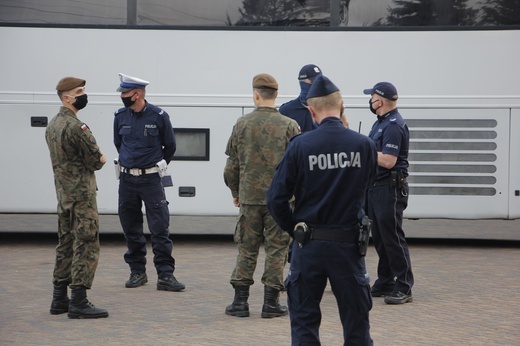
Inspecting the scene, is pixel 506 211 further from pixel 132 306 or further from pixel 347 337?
pixel 347 337

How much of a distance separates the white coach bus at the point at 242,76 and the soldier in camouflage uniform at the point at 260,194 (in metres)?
4.21

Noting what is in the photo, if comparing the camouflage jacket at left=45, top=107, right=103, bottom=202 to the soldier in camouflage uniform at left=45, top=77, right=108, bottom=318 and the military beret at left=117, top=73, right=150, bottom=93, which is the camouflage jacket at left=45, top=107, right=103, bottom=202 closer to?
the soldier in camouflage uniform at left=45, top=77, right=108, bottom=318

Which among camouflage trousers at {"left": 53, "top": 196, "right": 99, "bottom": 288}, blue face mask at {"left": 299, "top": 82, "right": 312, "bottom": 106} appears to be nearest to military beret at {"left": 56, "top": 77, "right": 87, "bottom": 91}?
camouflage trousers at {"left": 53, "top": 196, "right": 99, "bottom": 288}

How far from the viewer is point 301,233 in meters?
5.59

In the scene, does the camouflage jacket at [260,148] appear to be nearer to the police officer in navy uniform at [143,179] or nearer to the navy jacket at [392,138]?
the navy jacket at [392,138]

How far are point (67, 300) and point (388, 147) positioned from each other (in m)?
3.06

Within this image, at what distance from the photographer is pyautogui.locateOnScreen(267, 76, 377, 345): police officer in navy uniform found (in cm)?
557

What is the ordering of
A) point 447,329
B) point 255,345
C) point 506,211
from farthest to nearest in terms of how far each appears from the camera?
point 506,211, point 447,329, point 255,345

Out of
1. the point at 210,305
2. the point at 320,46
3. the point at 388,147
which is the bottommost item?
the point at 210,305

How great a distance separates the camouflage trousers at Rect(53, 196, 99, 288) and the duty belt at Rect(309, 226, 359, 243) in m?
3.00

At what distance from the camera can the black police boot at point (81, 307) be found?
8.10m

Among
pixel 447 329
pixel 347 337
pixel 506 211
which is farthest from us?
pixel 506 211

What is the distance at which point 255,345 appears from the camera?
7.21 meters

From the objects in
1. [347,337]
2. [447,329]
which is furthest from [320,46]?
[347,337]
